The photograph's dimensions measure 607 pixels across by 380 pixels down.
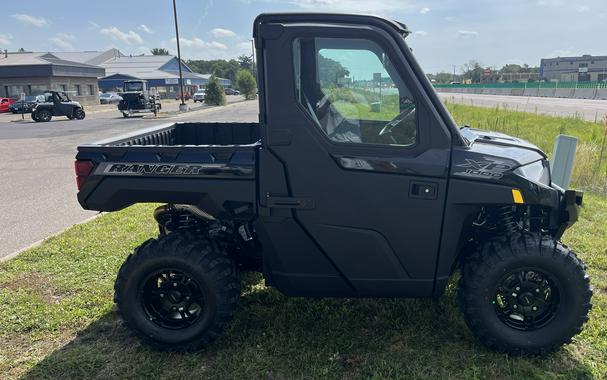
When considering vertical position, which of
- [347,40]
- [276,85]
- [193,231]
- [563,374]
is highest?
[347,40]

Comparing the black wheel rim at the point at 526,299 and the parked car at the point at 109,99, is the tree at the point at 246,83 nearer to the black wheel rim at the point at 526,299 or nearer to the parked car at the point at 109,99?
the parked car at the point at 109,99

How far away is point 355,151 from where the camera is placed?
283 centimetres

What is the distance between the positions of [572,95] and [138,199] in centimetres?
5017

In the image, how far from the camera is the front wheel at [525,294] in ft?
9.59

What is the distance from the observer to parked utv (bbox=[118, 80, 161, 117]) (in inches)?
1146

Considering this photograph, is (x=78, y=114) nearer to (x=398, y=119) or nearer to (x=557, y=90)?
(x=398, y=119)

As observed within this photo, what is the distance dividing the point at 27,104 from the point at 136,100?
27.5 feet

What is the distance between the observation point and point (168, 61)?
299 ft

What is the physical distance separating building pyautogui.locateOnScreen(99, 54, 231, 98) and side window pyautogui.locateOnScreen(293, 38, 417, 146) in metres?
68.7

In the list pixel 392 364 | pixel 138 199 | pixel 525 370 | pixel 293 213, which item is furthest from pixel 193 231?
pixel 525 370

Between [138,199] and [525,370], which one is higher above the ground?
[138,199]

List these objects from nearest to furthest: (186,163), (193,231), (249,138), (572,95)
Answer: (186,163), (193,231), (249,138), (572,95)

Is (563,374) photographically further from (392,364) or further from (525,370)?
(392,364)

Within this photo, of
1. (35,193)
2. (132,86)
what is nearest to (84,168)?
(35,193)
